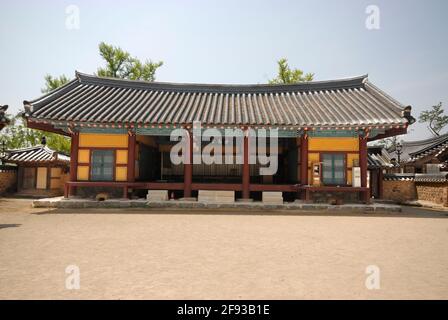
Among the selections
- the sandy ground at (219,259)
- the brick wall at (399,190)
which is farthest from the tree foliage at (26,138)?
the brick wall at (399,190)

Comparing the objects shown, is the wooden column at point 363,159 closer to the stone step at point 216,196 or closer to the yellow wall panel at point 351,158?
the yellow wall panel at point 351,158

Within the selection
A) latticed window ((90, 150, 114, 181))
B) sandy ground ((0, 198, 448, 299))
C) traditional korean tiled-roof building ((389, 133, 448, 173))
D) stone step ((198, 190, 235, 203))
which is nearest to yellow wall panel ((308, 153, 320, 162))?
stone step ((198, 190, 235, 203))

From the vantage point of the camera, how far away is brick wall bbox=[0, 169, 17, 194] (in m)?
16.4

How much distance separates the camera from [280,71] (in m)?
25.4

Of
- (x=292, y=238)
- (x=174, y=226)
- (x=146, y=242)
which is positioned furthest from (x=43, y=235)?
(x=292, y=238)

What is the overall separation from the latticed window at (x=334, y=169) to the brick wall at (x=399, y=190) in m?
7.08

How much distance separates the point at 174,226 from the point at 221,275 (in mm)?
3768

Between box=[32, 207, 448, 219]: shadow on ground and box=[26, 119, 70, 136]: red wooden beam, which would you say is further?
box=[26, 119, 70, 136]: red wooden beam

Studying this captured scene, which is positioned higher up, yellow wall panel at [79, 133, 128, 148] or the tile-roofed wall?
yellow wall panel at [79, 133, 128, 148]

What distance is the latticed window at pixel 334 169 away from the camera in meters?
11.4

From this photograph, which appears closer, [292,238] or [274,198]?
[292,238]

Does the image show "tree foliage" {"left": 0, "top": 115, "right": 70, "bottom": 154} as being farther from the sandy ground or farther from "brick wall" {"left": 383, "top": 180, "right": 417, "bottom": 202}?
"brick wall" {"left": 383, "top": 180, "right": 417, "bottom": 202}

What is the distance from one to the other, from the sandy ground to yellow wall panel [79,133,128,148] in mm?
4571
